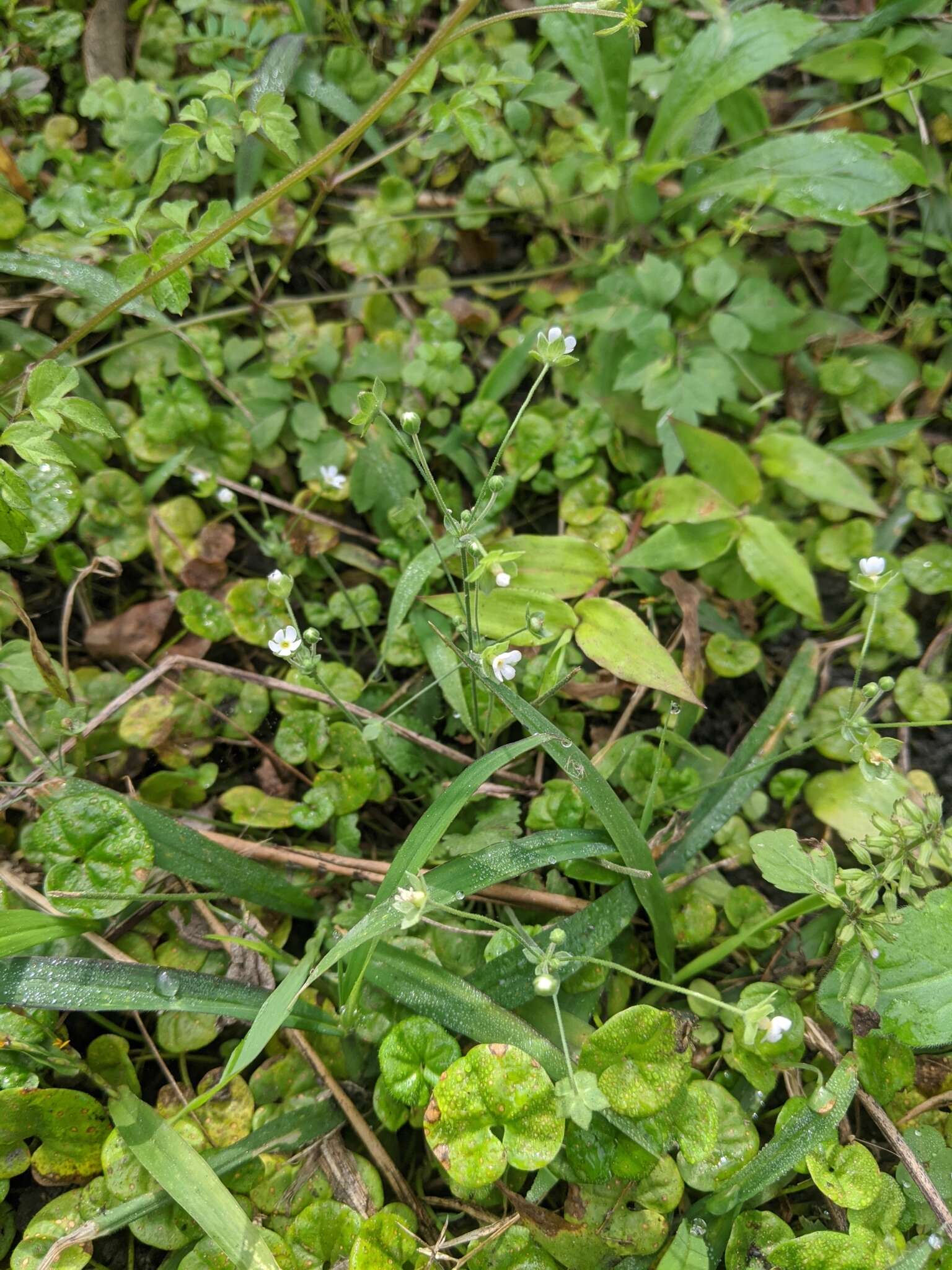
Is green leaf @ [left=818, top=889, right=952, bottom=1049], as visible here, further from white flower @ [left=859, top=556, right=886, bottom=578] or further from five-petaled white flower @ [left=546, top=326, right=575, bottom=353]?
five-petaled white flower @ [left=546, top=326, right=575, bottom=353]

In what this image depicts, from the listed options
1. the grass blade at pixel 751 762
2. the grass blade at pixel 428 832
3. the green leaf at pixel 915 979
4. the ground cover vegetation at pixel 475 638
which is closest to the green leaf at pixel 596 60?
the ground cover vegetation at pixel 475 638

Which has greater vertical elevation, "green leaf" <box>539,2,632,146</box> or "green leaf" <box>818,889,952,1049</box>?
"green leaf" <box>539,2,632,146</box>

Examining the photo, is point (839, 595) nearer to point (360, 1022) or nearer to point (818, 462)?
point (818, 462)

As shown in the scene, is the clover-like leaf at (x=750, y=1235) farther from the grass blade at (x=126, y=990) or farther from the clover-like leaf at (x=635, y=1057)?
the grass blade at (x=126, y=990)

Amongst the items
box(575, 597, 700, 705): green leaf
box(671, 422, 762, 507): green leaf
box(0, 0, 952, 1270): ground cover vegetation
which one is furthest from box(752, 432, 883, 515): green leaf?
box(575, 597, 700, 705): green leaf

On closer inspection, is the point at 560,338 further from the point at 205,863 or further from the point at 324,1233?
the point at 324,1233

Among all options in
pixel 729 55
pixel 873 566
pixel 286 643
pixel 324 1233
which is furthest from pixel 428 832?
pixel 729 55

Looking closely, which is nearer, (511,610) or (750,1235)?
(750,1235)
